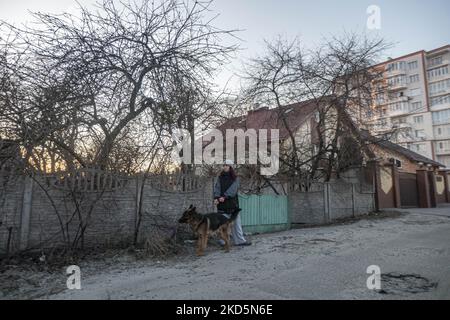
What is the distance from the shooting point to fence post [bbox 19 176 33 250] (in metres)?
5.84

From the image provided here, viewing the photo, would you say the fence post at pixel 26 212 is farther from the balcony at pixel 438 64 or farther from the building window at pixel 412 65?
the building window at pixel 412 65

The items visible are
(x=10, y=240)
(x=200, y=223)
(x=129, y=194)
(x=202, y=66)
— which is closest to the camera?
(x=10, y=240)

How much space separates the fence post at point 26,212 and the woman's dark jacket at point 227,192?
3.72 metres

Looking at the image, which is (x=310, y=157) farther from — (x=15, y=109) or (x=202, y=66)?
(x=15, y=109)

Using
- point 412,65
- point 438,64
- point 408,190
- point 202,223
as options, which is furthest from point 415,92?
point 202,223

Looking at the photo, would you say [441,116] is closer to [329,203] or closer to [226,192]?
[329,203]

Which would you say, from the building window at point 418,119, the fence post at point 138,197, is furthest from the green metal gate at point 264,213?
the building window at point 418,119

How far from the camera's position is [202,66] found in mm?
8070

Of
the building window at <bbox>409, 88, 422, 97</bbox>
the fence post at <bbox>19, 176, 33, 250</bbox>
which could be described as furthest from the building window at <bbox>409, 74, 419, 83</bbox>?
the fence post at <bbox>19, 176, 33, 250</bbox>

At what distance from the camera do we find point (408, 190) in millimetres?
21438

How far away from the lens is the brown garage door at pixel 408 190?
68.4ft

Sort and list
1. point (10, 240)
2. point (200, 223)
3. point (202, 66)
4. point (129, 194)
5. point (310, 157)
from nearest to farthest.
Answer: point (10, 240)
point (200, 223)
point (129, 194)
point (202, 66)
point (310, 157)

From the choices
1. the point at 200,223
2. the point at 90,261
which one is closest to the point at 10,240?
the point at 90,261

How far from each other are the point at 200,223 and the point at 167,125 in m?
2.86
